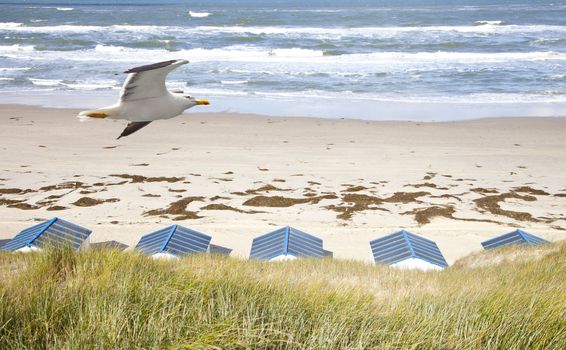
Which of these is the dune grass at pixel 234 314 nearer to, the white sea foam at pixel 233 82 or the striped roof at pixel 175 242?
the striped roof at pixel 175 242

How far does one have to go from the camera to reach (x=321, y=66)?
35.2 m

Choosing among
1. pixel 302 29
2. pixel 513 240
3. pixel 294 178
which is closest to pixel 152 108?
pixel 513 240

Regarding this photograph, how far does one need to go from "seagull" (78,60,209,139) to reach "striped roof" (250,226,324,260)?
5.03m

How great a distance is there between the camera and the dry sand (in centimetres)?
1258

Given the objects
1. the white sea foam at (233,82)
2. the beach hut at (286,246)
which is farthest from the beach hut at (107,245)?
the white sea foam at (233,82)

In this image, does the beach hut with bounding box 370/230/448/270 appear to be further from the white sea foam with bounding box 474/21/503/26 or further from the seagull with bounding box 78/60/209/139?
the white sea foam with bounding box 474/21/503/26

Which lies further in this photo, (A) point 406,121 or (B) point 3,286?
(A) point 406,121

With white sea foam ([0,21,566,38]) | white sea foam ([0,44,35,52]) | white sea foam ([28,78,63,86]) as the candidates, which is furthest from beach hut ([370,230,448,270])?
white sea foam ([0,21,566,38])

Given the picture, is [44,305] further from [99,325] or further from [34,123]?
[34,123]

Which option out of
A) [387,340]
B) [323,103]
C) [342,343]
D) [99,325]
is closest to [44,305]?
[99,325]

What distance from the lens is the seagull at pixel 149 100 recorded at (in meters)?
3.90

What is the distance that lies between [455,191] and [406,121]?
7.19 metres

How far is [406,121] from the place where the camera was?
21406 mm

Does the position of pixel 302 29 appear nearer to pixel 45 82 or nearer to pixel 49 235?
pixel 45 82
